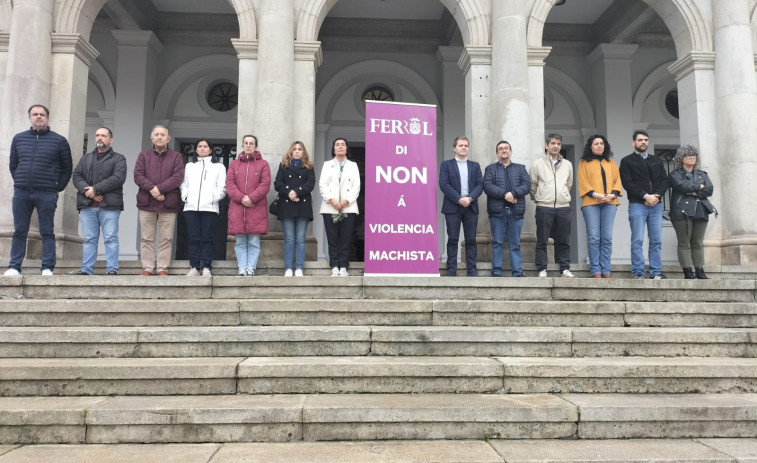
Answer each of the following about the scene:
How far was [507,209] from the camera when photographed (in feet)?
23.2

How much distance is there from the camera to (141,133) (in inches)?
477

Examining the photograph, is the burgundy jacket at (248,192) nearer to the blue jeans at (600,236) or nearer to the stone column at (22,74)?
the stone column at (22,74)

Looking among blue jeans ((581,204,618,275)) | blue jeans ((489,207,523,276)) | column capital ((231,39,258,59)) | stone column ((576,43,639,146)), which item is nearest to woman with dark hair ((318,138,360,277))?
blue jeans ((489,207,523,276))

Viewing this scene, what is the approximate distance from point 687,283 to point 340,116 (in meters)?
9.15

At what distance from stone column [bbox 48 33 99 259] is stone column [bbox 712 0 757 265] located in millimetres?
10546

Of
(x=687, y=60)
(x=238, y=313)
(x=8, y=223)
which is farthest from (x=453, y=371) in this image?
(x=687, y=60)

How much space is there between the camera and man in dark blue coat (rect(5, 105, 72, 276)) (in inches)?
245

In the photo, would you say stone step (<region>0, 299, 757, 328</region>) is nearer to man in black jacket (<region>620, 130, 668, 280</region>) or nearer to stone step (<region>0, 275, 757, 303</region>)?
stone step (<region>0, 275, 757, 303</region>)

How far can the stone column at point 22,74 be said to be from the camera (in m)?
8.05

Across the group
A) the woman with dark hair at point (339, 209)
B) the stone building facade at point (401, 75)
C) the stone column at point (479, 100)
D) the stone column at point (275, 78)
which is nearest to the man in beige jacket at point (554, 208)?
the stone building facade at point (401, 75)

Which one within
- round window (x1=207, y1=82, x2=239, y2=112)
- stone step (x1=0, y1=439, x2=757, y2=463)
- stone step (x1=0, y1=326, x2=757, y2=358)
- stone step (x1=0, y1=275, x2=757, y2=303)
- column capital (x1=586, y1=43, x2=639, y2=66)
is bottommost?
stone step (x1=0, y1=439, x2=757, y2=463)

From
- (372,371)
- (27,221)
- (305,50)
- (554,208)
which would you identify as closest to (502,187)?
(554,208)

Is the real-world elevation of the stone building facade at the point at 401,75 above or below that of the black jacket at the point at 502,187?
above

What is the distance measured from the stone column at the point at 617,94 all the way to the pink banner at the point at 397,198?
829 centimetres
